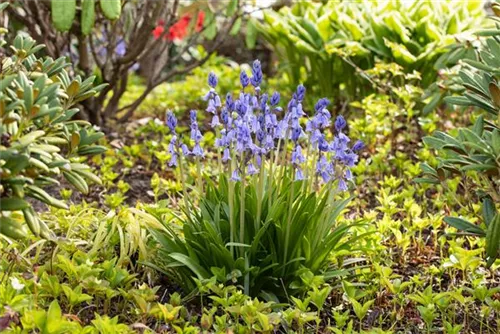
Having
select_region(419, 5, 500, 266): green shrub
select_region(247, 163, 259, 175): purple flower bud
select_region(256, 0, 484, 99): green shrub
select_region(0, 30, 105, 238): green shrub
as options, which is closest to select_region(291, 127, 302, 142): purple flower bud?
select_region(247, 163, 259, 175): purple flower bud

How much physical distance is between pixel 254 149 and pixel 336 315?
21.9 inches

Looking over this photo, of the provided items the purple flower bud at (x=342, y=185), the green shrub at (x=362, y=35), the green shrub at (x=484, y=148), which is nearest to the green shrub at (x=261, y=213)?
the purple flower bud at (x=342, y=185)

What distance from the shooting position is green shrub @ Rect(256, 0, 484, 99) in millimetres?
4711

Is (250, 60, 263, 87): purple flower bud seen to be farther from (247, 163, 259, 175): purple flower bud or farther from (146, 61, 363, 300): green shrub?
(247, 163, 259, 175): purple flower bud

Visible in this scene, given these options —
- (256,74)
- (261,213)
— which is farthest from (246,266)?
(256,74)

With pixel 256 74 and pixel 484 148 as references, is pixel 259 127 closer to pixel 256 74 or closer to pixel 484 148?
pixel 256 74

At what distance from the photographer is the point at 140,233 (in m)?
2.66

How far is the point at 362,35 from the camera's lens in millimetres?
4898

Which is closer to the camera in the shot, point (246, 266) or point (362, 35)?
point (246, 266)

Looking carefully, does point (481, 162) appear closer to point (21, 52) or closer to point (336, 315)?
point (336, 315)

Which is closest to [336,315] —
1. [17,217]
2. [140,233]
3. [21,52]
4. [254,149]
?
[254,149]

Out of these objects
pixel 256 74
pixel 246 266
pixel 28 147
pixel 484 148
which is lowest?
pixel 246 266

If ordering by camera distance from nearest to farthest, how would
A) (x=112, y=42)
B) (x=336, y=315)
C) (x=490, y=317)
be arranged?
(x=336, y=315)
(x=490, y=317)
(x=112, y=42)

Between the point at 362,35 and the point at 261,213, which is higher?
the point at 362,35
